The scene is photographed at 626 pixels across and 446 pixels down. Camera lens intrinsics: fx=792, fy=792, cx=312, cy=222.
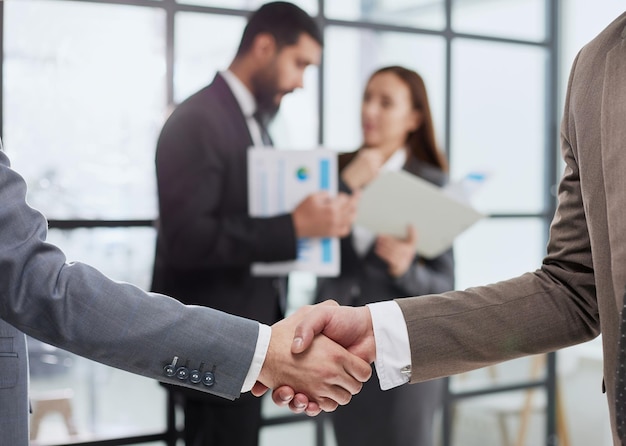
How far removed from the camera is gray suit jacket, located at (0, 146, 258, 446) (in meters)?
1.48

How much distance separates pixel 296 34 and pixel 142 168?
0.73 metres

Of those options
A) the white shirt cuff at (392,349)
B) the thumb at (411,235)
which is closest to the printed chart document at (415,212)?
the thumb at (411,235)

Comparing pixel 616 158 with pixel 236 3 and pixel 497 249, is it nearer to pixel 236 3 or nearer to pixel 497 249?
pixel 236 3

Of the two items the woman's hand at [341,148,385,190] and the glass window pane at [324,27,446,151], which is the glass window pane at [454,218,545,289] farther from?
the glass window pane at [324,27,446,151]

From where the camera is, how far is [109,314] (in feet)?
4.97

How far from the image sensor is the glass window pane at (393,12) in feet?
10.1

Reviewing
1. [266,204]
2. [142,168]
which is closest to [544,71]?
[266,204]

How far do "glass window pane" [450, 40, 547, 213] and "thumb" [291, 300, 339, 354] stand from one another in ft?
5.65

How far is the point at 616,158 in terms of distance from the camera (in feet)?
4.43

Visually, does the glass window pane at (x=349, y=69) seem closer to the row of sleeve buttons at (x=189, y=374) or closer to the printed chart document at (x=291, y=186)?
the printed chart document at (x=291, y=186)

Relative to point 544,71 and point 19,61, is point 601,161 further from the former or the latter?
point 544,71

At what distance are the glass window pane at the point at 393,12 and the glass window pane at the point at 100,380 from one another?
1123 mm

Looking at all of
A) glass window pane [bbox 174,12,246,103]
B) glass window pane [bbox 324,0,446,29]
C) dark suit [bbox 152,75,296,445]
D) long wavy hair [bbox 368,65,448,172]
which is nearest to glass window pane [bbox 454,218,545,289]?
long wavy hair [bbox 368,65,448,172]

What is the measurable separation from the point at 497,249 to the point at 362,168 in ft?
2.97
